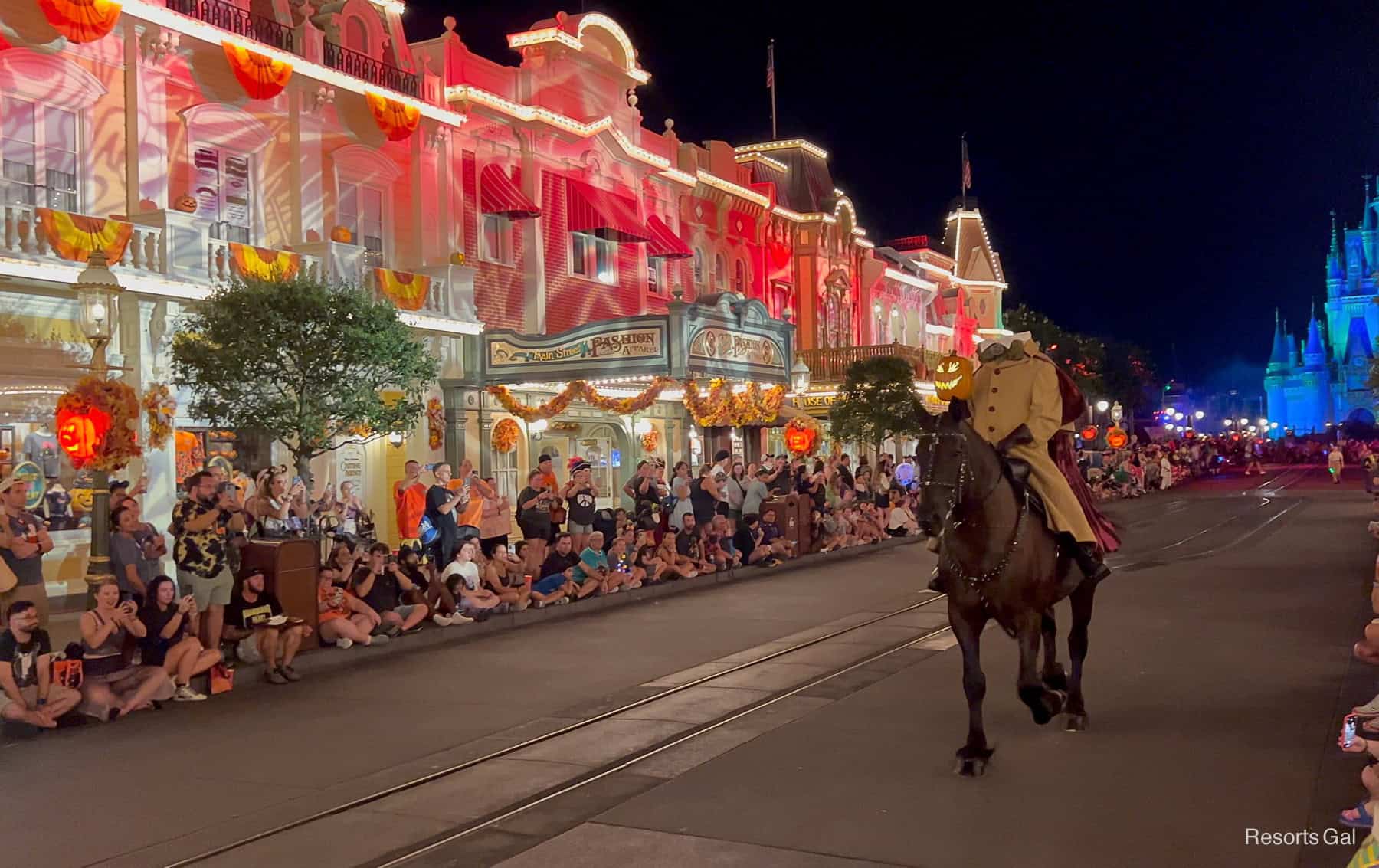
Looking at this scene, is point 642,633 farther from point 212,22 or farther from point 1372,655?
point 212,22

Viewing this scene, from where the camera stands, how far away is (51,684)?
8539 millimetres

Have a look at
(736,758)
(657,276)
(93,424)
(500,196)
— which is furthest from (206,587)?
(657,276)

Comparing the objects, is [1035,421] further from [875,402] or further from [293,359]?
[875,402]

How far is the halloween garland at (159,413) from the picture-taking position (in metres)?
16.4

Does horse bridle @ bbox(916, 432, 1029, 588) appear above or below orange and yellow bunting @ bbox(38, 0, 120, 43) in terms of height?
below

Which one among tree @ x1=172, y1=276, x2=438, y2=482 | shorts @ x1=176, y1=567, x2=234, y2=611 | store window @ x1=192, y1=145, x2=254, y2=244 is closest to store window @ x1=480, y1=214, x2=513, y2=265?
store window @ x1=192, y1=145, x2=254, y2=244

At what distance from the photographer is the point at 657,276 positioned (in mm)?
29766

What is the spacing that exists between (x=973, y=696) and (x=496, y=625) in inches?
291

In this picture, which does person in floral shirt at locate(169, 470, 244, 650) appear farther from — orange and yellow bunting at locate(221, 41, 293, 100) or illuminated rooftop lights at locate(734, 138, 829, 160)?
illuminated rooftop lights at locate(734, 138, 829, 160)

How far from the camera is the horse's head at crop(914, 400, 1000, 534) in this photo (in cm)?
666

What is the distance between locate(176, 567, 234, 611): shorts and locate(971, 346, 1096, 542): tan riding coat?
20.9 ft

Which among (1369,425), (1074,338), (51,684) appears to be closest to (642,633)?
(51,684)

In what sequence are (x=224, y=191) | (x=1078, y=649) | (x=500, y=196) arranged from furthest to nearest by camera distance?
(x=500, y=196)
(x=224, y=191)
(x=1078, y=649)

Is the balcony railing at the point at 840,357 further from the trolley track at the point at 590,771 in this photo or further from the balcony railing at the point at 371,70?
the trolley track at the point at 590,771
